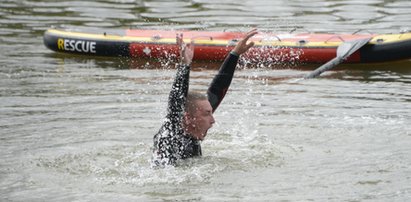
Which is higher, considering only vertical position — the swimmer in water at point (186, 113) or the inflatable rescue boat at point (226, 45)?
the swimmer in water at point (186, 113)

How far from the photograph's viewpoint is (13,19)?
808 inches

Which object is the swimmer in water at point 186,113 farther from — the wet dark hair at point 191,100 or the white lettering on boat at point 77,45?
the white lettering on boat at point 77,45

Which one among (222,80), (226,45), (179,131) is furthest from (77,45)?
(179,131)

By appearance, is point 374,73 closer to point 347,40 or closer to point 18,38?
point 347,40

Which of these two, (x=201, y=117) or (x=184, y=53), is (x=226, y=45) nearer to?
(x=201, y=117)

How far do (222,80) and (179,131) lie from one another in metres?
0.69

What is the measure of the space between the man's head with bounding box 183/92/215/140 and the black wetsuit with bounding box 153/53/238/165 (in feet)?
0.27

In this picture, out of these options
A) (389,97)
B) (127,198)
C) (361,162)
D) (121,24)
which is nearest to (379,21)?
(121,24)

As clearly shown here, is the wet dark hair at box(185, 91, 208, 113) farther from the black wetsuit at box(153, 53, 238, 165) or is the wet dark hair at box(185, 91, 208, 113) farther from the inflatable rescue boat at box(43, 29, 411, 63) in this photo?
the inflatable rescue boat at box(43, 29, 411, 63)

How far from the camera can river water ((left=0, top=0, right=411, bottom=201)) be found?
27.8 ft

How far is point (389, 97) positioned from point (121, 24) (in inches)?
343

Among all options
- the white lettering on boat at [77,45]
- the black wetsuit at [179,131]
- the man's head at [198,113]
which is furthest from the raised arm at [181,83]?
the white lettering on boat at [77,45]

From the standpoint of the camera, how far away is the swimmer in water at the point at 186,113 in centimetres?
799

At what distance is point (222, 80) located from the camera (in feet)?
28.4
